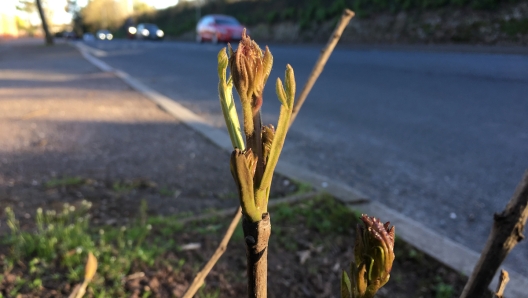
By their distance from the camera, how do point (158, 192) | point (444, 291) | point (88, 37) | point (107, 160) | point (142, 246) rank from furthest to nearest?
point (88, 37)
point (107, 160)
point (158, 192)
point (142, 246)
point (444, 291)

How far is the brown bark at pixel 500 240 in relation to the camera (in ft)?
1.89

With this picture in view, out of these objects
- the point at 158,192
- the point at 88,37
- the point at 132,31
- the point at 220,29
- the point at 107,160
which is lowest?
the point at 88,37

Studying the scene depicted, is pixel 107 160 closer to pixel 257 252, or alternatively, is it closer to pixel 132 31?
pixel 257 252

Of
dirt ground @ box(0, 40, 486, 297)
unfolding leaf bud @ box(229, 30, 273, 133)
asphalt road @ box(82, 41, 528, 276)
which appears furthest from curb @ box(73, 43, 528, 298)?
unfolding leaf bud @ box(229, 30, 273, 133)

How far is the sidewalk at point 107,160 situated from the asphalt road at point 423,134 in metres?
1.05

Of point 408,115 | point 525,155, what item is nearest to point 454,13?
point 408,115

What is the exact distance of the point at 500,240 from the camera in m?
0.59

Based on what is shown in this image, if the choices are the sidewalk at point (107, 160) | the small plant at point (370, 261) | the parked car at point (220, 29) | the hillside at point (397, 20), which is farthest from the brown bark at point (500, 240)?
the parked car at point (220, 29)

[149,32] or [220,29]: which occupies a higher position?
[220,29]

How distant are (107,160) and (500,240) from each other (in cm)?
417

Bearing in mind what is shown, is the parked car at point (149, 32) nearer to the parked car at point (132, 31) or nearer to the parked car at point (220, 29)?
the parked car at point (132, 31)

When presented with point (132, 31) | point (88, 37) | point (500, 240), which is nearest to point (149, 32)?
point (132, 31)

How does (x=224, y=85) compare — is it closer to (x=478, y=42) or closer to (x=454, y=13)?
(x=478, y=42)

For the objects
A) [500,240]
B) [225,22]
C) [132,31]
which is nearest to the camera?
[500,240]
